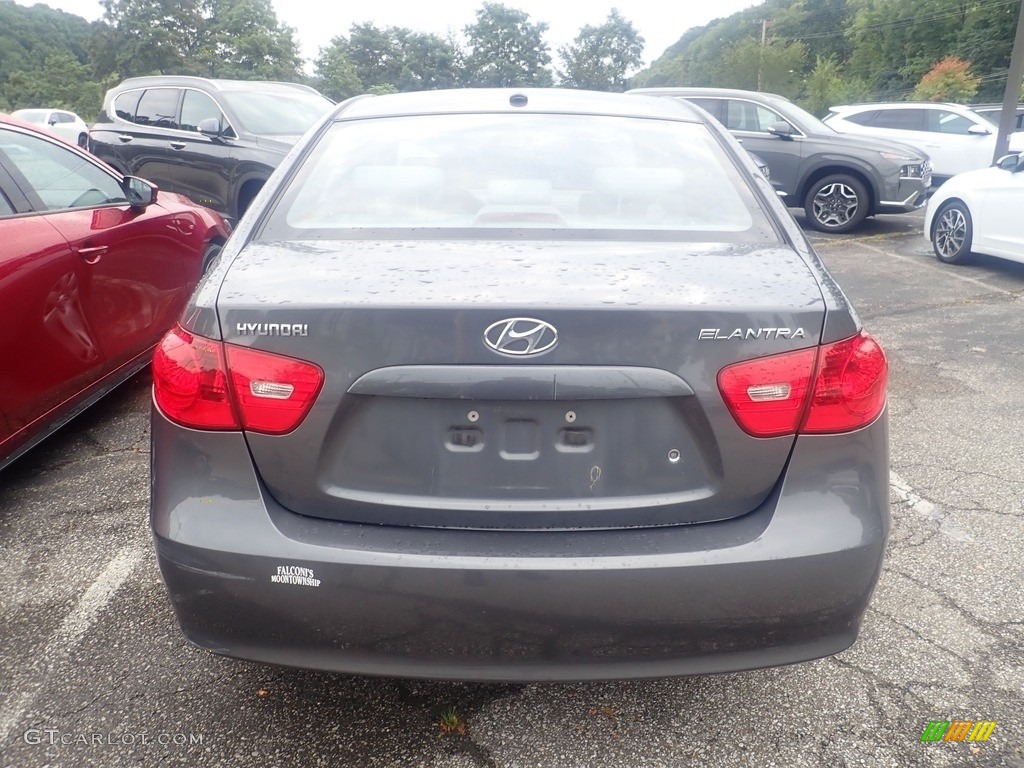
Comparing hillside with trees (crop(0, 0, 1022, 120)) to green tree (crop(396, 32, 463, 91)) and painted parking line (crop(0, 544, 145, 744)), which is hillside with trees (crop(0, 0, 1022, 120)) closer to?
green tree (crop(396, 32, 463, 91))

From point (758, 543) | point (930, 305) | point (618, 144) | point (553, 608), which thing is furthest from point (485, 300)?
point (930, 305)

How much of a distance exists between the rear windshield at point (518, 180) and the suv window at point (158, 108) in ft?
23.6

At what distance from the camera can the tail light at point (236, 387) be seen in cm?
161

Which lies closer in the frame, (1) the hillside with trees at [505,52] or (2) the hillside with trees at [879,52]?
(2) the hillside with trees at [879,52]

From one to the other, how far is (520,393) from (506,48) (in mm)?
86803

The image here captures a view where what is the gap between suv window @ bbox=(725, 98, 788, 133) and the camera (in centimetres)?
1034

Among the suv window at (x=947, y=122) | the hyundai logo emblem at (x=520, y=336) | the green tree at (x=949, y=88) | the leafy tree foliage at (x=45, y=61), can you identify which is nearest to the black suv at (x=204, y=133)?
the hyundai logo emblem at (x=520, y=336)

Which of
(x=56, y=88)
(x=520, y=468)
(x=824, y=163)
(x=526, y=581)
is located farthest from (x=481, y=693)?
(x=56, y=88)

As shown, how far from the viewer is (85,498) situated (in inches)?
131

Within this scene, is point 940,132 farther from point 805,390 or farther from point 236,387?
point 236,387

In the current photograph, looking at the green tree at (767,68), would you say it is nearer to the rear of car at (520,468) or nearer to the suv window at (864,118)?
the suv window at (864,118)

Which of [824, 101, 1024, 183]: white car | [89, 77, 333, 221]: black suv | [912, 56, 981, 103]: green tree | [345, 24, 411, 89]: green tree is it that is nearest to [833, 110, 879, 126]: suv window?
[824, 101, 1024, 183]: white car

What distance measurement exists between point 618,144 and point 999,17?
154 ft

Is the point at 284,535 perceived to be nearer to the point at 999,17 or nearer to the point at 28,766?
the point at 28,766
